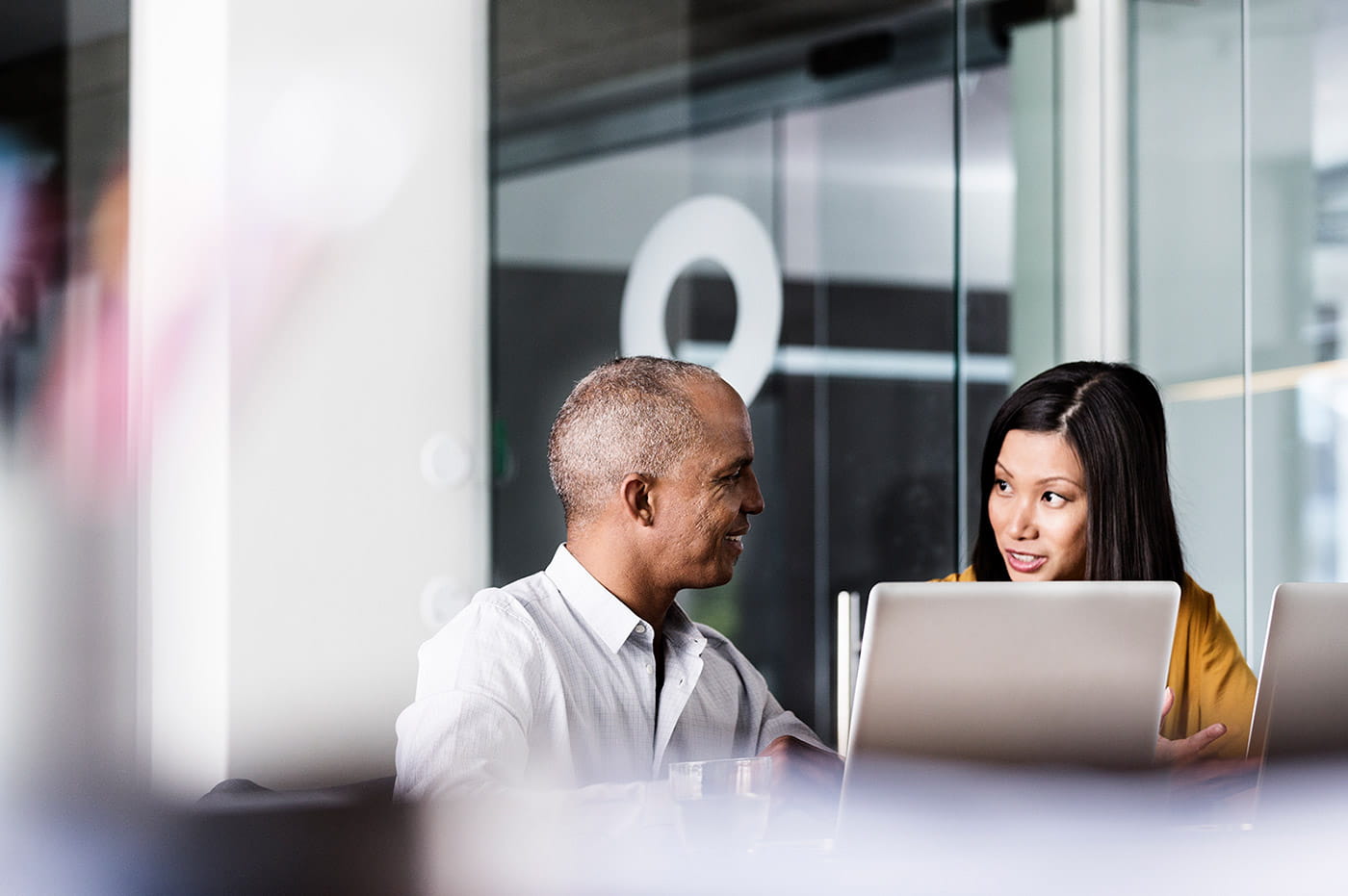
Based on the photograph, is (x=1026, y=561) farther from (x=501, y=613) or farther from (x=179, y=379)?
(x=179, y=379)

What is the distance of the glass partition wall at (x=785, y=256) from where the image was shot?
3.28m

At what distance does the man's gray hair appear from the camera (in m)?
1.76

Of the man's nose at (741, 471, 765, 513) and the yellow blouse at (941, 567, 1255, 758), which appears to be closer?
the man's nose at (741, 471, 765, 513)

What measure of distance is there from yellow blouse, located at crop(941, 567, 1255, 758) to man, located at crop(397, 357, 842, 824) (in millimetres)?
462

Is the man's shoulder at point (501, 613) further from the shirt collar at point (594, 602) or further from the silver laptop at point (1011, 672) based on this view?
the silver laptop at point (1011, 672)

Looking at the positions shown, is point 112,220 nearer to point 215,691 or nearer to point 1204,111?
point 215,691

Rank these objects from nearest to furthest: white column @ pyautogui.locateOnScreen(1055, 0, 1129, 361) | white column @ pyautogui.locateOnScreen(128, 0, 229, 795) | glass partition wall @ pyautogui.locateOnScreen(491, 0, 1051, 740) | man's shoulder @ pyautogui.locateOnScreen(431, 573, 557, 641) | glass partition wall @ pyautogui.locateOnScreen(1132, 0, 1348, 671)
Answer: man's shoulder @ pyautogui.locateOnScreen(431, 573, 557, 641), white column @ pyautogui.locateOnScreen(128, 0, 229, 795), glass partition wall @ pyautogui.locateOnScreen(1132, 0, 1348, 671), glass partition wall @ pyautogui.locateOnScreen(491, 0, 1051, 740), white column @ pyautogui.locateOnScreen(1055, 0, 1129, 361)

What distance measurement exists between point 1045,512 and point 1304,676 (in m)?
0.87

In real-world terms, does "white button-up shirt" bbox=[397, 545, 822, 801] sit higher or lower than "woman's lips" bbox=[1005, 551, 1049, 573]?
lower

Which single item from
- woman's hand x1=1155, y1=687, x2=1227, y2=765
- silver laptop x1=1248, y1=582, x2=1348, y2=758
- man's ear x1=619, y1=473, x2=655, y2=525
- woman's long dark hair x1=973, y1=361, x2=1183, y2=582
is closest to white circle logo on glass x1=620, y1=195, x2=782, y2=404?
woman's long dark hair x1=973, y1=361, x2=1183, y2=582

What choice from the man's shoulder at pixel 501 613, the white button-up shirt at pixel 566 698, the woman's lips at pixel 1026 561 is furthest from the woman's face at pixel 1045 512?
the man's shoulder at pixel 501 613

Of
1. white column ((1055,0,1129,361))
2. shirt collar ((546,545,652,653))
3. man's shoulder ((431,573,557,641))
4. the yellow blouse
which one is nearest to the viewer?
man's shoulder ((431,573,557,641))

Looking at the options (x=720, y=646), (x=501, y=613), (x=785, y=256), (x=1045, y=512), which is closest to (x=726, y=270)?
(x=785, y=256)

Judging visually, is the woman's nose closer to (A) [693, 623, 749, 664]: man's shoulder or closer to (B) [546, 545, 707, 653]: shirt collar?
(A) [693, 623, 749, 664]: man's shoulder
